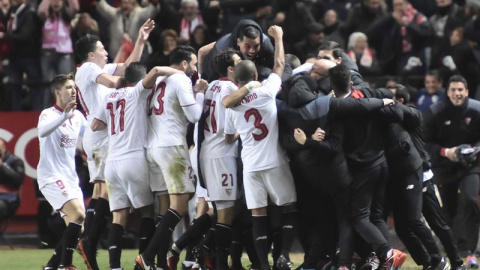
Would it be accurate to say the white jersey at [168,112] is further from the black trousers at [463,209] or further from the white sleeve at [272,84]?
the black trousers at [463,209]

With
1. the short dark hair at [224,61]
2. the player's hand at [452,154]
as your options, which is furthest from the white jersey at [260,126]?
the player's hand at [452,154]

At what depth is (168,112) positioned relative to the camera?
13.4 m

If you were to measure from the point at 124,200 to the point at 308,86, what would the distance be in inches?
98.4

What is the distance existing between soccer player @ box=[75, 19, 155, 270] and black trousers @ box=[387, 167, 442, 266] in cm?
336

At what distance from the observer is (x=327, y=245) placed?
520 inches

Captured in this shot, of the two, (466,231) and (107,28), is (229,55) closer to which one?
(466,231)

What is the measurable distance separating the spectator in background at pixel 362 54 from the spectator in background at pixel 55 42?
454cm

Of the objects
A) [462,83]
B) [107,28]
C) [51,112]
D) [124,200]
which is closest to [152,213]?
[124,200]

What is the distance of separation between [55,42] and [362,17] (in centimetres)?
500

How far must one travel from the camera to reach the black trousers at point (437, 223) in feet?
45.0

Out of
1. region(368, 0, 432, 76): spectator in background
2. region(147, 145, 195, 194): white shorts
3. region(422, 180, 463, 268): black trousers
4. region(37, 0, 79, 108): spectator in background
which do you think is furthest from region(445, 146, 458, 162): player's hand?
region(37, 0, 79, 108): spectator in background

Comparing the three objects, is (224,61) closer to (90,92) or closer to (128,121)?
(128,121)

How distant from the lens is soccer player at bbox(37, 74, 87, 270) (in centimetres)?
1345

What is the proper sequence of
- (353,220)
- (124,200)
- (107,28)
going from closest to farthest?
1. (353,220)
2. (124,200)
3. (107,28)
